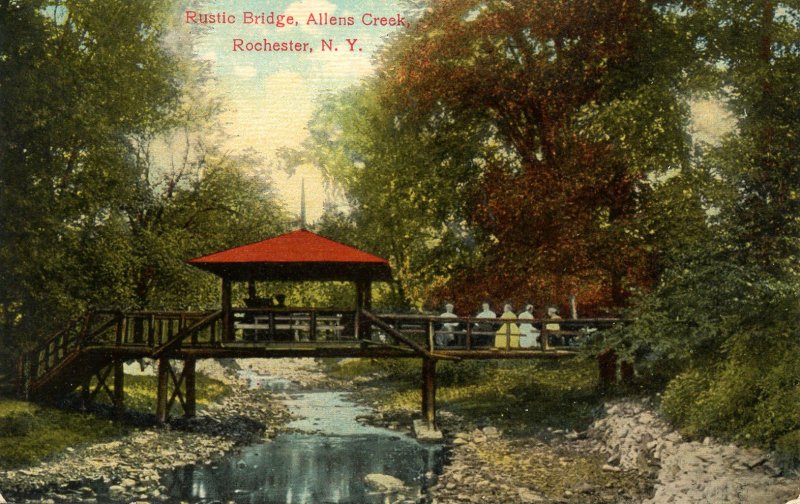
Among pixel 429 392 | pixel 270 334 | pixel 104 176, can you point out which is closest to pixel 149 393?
pixel 270 334

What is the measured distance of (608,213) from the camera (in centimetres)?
1680

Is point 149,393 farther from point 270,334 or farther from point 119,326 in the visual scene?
point 270,334

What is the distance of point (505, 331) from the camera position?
18.5 metres

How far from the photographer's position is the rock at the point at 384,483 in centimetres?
1312

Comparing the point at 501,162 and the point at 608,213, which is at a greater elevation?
the point at 501,162

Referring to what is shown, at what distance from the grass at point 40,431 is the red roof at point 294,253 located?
13.0 ft

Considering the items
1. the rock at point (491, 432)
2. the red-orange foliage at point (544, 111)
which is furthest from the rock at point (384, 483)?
the red-orange foliage at point (544, 111)

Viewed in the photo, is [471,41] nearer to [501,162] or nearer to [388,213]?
[501,162]

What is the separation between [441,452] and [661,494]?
512cm

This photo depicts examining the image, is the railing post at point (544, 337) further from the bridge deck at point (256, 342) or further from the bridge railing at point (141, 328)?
the bridge railing at point (141, 328)

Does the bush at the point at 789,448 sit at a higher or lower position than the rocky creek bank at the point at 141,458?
higher

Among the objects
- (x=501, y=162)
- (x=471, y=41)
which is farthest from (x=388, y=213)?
(x=471, y=41)

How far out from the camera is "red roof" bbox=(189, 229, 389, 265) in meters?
15.4

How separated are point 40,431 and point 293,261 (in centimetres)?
551
